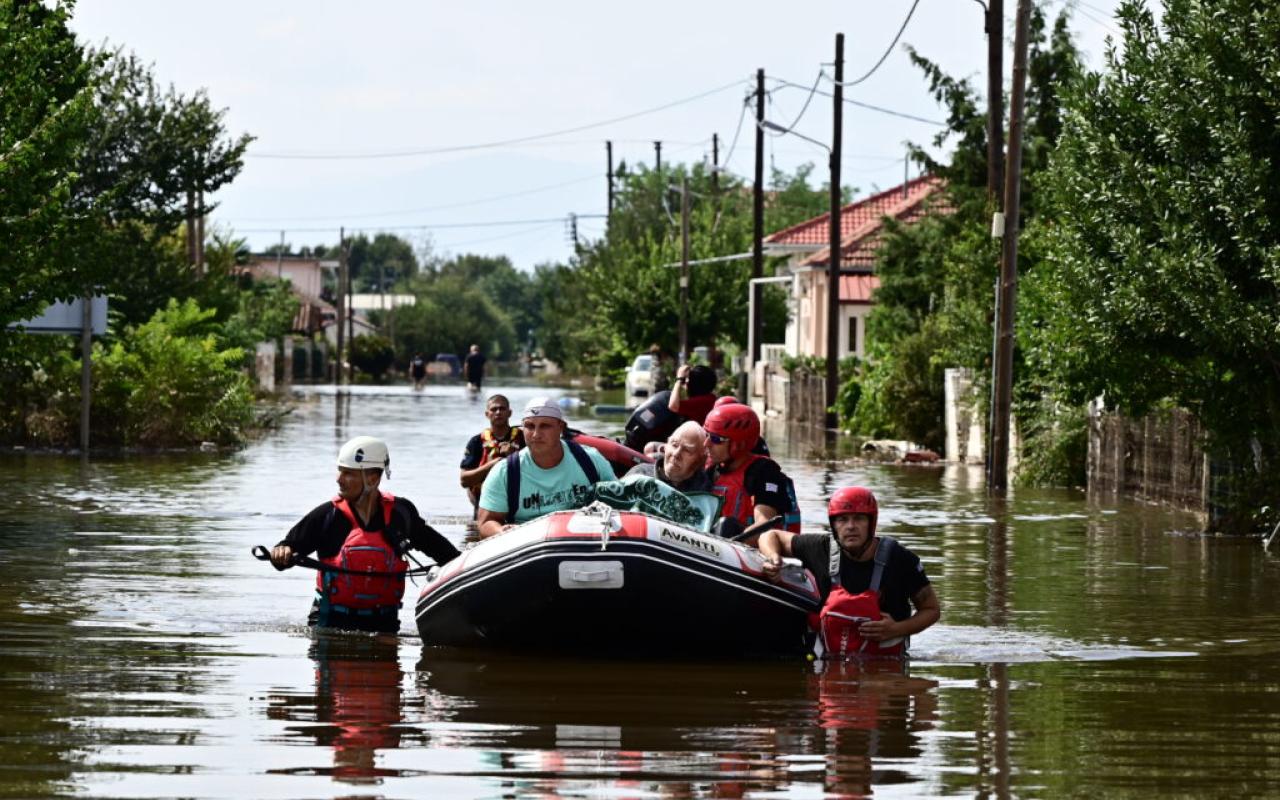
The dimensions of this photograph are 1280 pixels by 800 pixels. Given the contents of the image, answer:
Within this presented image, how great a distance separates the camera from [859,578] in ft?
40.8

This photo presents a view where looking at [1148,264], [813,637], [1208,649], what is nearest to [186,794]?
[813,637]

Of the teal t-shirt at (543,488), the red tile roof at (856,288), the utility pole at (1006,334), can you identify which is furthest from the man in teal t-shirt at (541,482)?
the red tile roof at (856,288)

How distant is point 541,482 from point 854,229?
Result: 62525 mm

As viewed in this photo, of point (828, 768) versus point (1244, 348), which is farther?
point (1244, 348)

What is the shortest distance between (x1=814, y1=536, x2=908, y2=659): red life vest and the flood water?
0.65 ft

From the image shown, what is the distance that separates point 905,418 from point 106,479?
15.9m

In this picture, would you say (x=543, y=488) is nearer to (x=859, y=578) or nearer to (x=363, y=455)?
(x=363, y=455)

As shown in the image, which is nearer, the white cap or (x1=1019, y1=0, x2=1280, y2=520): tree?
the white cap

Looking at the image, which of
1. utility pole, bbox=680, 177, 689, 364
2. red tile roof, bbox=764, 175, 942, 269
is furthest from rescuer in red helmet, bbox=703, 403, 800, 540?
utility pole, bbox=680, 177, 689, 364

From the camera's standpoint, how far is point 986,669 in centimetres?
1304

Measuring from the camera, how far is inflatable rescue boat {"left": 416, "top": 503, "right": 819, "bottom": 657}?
40.1 ft

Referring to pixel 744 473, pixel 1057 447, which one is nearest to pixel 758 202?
pixel 1057 447

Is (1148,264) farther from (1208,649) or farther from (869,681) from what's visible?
(869,681)

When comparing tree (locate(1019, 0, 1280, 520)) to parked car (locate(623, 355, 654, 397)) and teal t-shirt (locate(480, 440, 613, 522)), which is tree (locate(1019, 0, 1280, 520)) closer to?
teal t-shirt (locate(480, 440, 613, 522))
